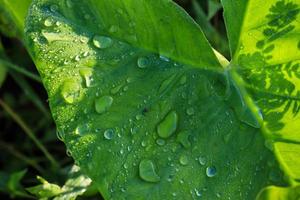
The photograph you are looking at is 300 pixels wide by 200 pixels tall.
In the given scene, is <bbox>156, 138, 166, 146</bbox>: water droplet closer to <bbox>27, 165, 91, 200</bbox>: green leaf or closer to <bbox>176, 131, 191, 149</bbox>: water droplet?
<bbox>176, 131, 191, 149</bbox>: water droplet

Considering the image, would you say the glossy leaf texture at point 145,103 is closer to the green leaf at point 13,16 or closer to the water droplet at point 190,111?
the water droplet at point 190,111

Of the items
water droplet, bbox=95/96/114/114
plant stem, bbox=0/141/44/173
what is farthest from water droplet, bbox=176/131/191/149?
plant stem, bbox=0/141/44/173

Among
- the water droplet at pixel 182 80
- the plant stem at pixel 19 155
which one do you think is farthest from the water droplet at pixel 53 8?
the plant stem at pixel 19 155

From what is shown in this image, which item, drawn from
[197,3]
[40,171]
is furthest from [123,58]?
[197,3]

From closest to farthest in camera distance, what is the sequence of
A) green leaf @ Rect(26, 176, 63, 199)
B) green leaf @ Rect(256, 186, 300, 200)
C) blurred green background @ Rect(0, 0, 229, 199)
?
green leaf @ Rect(256, 186, 300, 200)
green leaf @ Rect(26, 176, 63, 199)
blurred green background @ Rect(0, 0, 229, 199)

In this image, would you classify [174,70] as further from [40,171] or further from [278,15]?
[40,171]

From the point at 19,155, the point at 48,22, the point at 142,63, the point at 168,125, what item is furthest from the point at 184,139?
the point at 19,155
